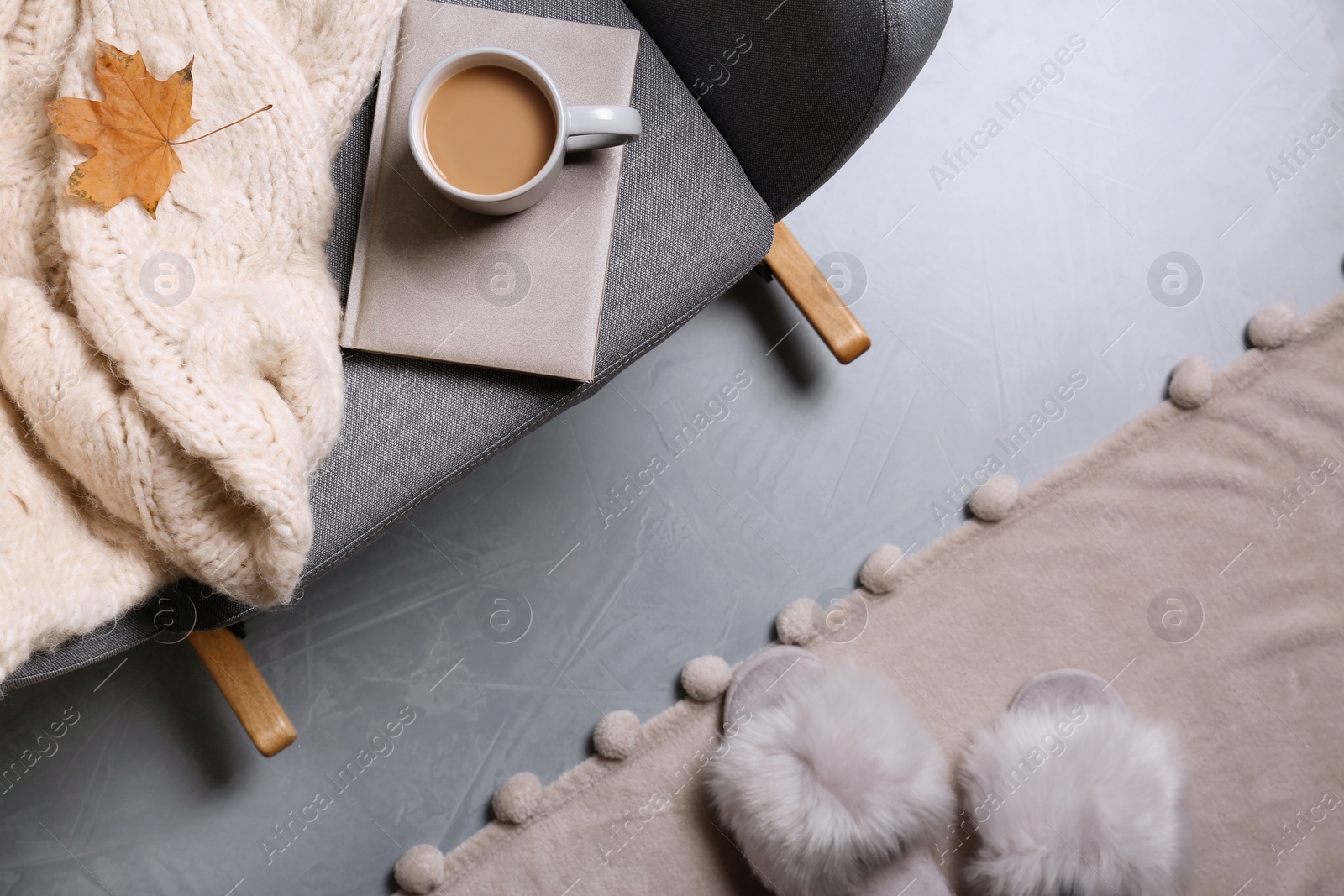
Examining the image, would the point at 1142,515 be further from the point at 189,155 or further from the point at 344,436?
the point at 189,155

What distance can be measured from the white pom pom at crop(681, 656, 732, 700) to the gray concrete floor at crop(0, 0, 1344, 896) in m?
0.03

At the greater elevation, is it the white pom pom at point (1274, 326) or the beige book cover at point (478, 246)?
the beige book cover at point (478, 246)

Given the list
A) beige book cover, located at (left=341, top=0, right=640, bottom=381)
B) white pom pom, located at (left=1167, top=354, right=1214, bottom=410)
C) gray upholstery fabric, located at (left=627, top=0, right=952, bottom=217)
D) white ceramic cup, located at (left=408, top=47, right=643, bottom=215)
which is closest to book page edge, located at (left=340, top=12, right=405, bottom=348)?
beige book cover, located at (left=341, top=0, right=640, bottom=381)

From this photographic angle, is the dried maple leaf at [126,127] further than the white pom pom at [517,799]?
No

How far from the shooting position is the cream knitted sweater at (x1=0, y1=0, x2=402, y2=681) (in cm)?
61

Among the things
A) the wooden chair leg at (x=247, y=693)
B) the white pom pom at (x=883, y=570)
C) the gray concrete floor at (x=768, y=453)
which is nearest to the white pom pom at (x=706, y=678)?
the gray concrete floor at (x=768, y=453)

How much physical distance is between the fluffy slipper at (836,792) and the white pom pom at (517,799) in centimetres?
22

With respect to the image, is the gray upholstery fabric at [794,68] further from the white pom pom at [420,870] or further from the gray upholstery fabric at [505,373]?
the white pom pom at [420,870]

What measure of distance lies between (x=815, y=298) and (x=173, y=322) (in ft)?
2.04

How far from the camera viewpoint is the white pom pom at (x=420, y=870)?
958mm

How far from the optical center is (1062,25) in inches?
43.8

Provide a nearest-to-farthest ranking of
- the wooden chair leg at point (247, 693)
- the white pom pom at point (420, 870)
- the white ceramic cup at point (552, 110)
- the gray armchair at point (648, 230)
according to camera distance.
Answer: the white ceramic cup at point (552, 110)
the gray armchair at point (648, 230)
the wooden chair leg at point (247, 693)
the white pom pom at point (420, 870)

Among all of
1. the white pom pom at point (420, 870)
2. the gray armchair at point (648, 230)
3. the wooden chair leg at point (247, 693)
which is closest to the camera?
the gray armchair at point (648, 230)

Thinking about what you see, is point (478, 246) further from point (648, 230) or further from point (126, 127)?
point (126, 127)
